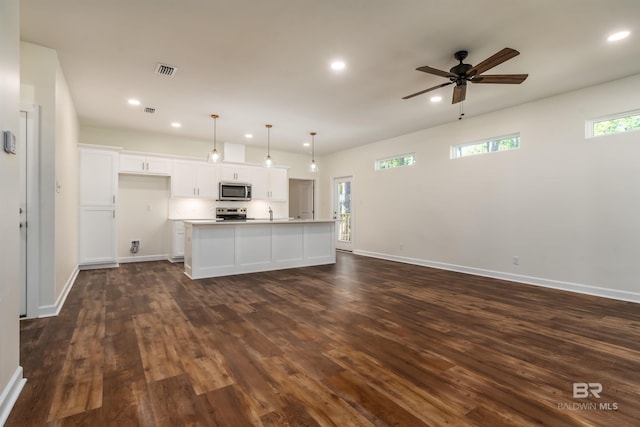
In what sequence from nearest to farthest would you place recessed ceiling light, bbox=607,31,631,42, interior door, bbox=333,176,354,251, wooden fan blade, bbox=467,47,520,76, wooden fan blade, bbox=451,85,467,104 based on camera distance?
wooden fan blade, bbox=467,47,520,76
recessed ceiling light, bbox=607,31,631,42
wooden fan blade, bbox=451,85,467,104
interior door, bbox=333,176,354,251

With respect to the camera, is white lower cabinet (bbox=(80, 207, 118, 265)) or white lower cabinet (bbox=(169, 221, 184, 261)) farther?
white lower cabinet (bbox=(169, 221, 184, 261))

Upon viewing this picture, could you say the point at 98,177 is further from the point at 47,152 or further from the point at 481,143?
the point at 481,143

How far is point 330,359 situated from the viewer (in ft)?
7.41

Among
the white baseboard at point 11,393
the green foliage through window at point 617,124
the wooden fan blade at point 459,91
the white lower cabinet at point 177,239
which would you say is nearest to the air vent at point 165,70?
the white baseboard at point 11,393

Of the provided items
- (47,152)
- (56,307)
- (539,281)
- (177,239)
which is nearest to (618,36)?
(539,281)

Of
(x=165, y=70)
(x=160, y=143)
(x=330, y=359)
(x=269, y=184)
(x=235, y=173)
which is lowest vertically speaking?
(x=330, y=359)

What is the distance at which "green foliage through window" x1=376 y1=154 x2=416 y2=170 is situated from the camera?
6.58 meters

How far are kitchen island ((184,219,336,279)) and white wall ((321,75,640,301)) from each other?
6.07ft

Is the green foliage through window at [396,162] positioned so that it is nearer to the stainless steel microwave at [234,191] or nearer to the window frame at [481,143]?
the window frame at [481,143]

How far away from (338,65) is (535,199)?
11.9 feet

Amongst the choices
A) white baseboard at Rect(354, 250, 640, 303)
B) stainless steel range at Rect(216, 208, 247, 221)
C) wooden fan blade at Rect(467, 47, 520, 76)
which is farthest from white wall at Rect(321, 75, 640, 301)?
stainless steel range at Rect(216, 208, 247, 221)

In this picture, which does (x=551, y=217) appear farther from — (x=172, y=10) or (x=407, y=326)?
(x=172, y=10)

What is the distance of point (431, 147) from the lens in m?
6.10

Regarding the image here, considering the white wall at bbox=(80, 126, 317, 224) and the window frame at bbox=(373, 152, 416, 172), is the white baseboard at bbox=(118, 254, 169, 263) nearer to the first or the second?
the white wall at bbox=(80, 126, 317, 224)
